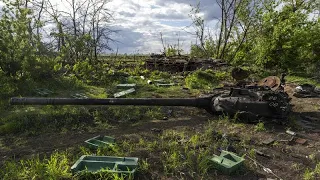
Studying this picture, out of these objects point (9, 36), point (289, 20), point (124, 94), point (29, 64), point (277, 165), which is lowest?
point (277, 165)

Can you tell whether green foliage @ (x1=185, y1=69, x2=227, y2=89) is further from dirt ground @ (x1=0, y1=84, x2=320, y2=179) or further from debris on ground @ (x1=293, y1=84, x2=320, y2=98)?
dirt ground @ (x1=0, y1=84, x2=320, y2=179)

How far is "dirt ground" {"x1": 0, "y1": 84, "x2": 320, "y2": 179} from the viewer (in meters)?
3.41

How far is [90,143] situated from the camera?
3.71 m

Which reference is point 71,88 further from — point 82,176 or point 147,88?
point 82,176

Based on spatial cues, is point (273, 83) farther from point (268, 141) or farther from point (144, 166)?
point (144, 166)

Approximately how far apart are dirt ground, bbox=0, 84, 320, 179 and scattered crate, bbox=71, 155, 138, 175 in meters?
0.92

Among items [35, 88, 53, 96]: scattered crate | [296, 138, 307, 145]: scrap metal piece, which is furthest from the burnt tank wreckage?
[35, 88, 53, 96]: scattered crate

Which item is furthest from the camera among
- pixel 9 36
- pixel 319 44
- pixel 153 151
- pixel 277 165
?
pixel 319 44

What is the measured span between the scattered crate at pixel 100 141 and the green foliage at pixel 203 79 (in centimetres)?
494

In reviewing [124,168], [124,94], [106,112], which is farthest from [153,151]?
[124,94]

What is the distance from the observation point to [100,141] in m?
3.83

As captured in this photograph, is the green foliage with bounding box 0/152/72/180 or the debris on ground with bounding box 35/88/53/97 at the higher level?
the debris on ground with bounding box 35/88/53/97

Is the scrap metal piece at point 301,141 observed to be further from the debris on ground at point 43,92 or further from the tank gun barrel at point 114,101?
the debris on ground at point 43,92

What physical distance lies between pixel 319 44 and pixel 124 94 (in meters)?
10.5
